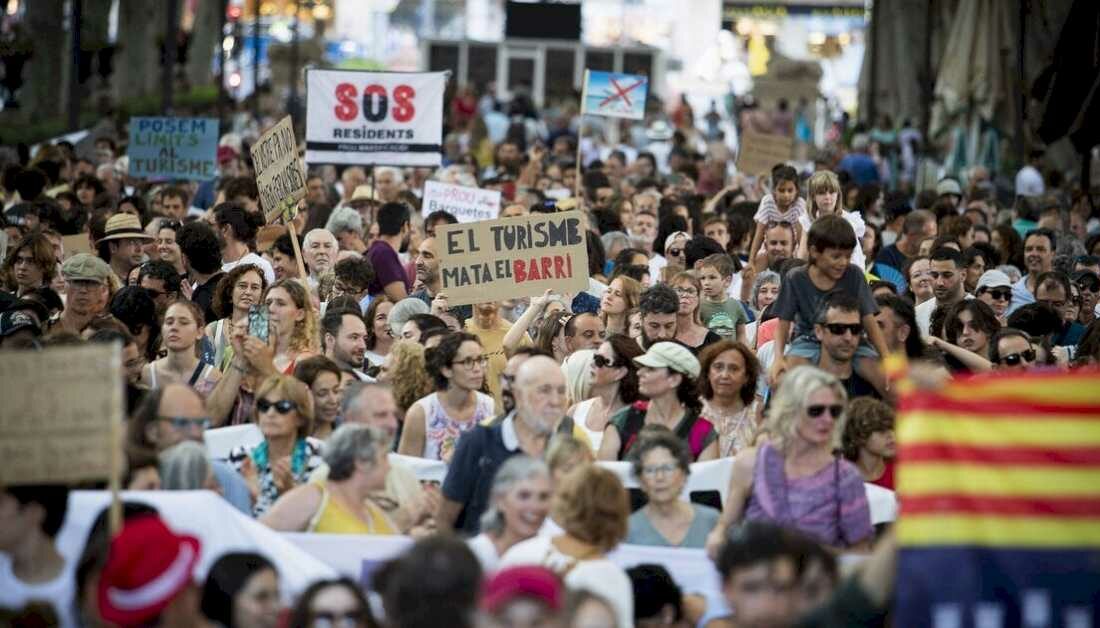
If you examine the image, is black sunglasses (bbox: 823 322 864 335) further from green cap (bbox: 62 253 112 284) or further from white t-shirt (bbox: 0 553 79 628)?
white t-shirt (bbox: 0 553 79 628)

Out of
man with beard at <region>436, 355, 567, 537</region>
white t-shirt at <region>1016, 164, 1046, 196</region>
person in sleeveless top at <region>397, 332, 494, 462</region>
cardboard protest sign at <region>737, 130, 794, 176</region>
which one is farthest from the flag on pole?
white t-shirt at <region>1016, 164, 1046, 196</region>

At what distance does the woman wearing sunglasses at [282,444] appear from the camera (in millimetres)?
9930

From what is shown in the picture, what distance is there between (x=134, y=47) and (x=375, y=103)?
31023 millimetres

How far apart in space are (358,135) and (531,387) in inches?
424

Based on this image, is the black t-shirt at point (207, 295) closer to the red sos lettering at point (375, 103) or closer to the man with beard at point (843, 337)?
the man with beard at point (843, 337)

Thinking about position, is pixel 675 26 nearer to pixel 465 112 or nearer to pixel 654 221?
pixel 465 112

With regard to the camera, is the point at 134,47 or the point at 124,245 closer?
the point at 124,245

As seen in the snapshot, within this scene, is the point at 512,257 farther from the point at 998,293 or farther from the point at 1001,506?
the point at 1001,506

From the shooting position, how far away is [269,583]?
7.62 m

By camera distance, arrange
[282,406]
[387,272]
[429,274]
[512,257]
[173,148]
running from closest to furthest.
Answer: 1. [282,406]
2. [512,257]
3. [429,274]
4. [387,272]
5. [173,148]

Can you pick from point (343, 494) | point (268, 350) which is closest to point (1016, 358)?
point (268, 350)

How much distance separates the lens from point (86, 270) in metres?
13.2

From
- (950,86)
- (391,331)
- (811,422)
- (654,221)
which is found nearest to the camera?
(811,422)

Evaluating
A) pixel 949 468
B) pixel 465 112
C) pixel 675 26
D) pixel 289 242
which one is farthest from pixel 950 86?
pixel 675 26
